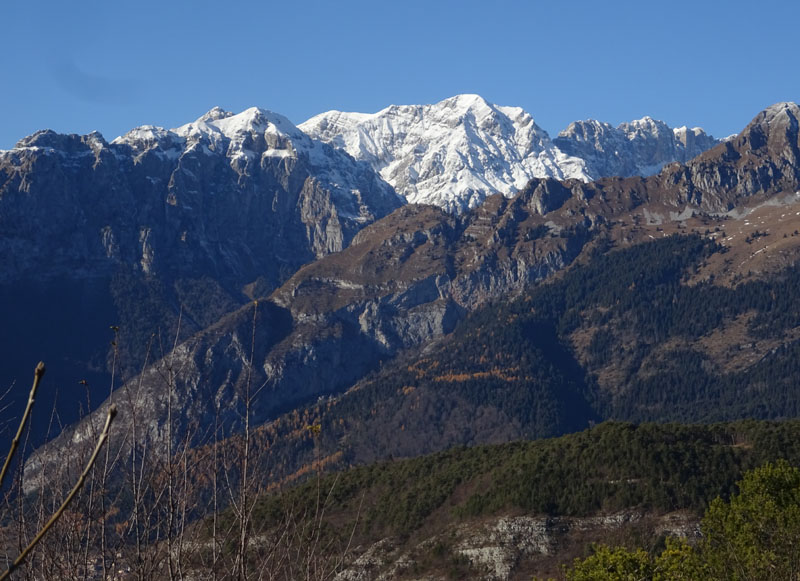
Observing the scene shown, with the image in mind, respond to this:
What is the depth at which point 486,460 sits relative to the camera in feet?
606

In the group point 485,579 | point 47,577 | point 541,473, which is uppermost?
point 47,577

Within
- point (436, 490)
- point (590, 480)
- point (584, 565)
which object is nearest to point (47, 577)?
point (584, 565)

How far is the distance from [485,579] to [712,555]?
2969 inches

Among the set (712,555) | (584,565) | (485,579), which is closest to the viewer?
(584,565)

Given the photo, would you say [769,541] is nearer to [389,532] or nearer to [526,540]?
[526,540]

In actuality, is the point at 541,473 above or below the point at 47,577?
below

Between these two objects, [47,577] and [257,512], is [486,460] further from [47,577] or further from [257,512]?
[47,577]

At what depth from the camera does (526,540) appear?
147 m

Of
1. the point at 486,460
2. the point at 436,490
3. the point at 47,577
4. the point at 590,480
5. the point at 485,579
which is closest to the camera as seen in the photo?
the point at 47,577

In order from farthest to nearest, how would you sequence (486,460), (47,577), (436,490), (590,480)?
(486,460)
(436,490)
(590,480)
(47,577)

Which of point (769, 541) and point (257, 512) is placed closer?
point (769, 541)

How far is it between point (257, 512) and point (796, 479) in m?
106

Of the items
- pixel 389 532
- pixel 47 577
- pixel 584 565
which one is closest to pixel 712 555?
pixel 584 565

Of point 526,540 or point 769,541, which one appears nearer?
point 769,541
